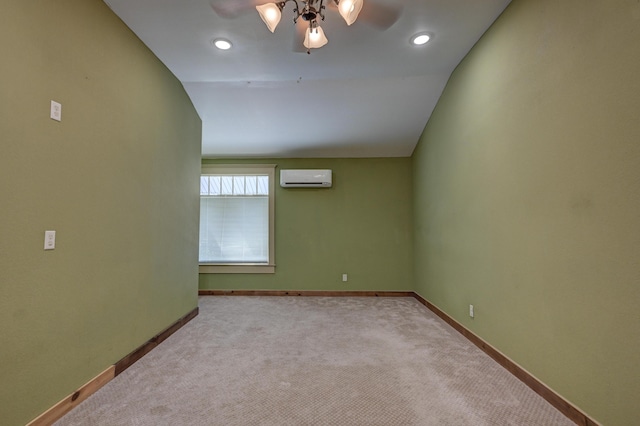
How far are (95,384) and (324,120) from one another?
3.65 metres

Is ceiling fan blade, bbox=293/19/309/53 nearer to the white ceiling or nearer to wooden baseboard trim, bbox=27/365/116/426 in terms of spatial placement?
the white ceiling

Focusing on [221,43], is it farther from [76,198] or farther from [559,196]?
[559,196]

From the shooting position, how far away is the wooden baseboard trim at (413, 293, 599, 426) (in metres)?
1.62

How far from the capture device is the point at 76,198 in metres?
1.90

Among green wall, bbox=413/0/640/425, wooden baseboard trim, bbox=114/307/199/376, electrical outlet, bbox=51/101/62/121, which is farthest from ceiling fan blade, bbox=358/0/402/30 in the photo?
wooden baseboard trim, bbox=114/307/199/376

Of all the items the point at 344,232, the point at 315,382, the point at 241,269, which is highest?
the point at 344,232

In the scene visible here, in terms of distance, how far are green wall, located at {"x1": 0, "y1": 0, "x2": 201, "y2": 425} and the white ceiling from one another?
0.45 meters

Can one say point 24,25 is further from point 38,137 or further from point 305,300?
point 305,300

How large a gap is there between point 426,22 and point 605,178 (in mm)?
1725

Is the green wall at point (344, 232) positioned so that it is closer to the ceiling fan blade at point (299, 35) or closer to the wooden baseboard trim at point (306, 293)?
the wooden baseboard trim at point (306, 293)

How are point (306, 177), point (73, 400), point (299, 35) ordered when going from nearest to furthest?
1. point (73, 400)
2. point (299, 35)
3. point (306, 177)

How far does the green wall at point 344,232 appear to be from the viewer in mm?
4984

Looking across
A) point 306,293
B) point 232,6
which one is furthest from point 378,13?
point 306,293

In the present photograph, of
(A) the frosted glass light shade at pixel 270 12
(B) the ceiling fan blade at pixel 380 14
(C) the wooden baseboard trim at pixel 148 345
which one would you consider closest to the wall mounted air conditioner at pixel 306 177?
(C) the wooden baseboard trim at pixel 148 345
